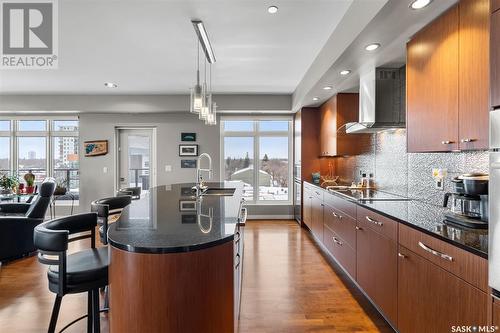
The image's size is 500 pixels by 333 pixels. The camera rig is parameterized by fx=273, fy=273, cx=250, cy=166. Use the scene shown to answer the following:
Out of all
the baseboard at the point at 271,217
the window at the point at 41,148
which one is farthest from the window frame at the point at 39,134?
the baseboard at the point at 271,217

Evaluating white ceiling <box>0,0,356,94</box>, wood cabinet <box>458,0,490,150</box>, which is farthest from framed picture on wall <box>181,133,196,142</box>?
wood cabinet <box>458,0,490,150</box>

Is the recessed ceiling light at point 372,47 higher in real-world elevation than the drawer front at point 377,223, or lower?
higher

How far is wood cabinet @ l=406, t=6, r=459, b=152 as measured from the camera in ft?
6.14

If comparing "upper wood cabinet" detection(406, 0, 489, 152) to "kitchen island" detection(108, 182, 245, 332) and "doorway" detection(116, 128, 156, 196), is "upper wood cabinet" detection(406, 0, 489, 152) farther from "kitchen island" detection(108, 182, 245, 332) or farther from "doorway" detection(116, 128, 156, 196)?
"doorway" detection(116, 128, 156, 196)

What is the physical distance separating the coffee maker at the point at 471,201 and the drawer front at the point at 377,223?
1.10ft

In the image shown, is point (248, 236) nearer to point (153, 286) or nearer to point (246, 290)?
point (246, 290)

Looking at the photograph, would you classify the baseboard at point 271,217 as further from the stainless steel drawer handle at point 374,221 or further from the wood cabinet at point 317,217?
the stainless steel drawer handle at point 374,221

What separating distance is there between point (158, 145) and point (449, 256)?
584 centimetres

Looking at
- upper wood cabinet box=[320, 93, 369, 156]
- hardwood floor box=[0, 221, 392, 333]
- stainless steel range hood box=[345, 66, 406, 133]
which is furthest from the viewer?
upper wood cabinet box=[320, 93, 369, 156]

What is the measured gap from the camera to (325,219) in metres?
3.84

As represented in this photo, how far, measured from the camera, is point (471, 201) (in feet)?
5.88

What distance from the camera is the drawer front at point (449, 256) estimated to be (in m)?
1.26

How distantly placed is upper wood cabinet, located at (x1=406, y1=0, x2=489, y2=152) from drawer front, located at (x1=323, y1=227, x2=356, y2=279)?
1.25 metres

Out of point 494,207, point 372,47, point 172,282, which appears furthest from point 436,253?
point 372,47
